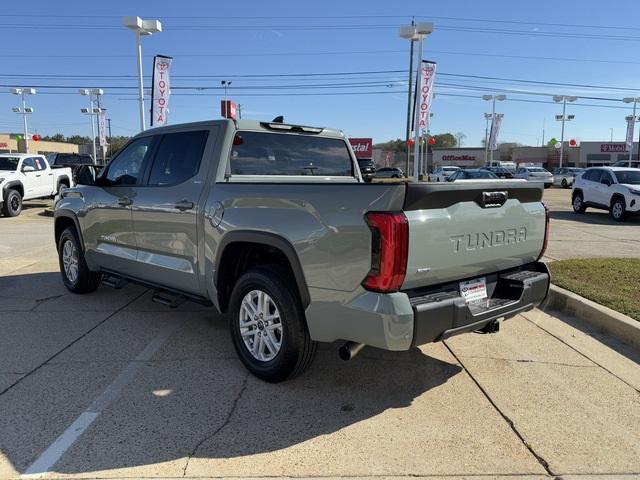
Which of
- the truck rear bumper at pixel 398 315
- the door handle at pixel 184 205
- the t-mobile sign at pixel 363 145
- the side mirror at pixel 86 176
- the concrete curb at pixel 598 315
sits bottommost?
the concrete curb at pixel 598 315

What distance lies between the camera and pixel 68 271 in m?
6.66

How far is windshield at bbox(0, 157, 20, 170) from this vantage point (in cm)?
1697

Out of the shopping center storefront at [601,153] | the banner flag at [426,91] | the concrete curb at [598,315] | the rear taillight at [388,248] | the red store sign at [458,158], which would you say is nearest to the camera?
the rear taillight at [388,248]

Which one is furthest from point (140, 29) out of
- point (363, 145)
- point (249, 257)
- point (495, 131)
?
point (363, 145)

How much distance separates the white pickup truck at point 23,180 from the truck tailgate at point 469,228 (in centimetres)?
1630

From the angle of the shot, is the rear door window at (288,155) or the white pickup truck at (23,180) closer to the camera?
the rear door window at (288,155)

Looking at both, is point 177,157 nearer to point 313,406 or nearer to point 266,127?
point 266,127

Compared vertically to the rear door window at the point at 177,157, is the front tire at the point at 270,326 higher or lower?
lower

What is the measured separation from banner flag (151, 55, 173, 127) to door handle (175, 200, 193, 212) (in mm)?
14942

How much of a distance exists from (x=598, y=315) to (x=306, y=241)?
353cm

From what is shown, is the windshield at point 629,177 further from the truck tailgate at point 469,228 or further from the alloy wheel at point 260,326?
the alloy wheel at point 260,326

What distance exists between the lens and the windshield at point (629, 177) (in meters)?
16.5

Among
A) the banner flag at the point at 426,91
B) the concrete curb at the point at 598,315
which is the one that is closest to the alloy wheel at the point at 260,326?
the concrete curb at the point at 598,315

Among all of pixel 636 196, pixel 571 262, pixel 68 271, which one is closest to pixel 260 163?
pixel 68 271
